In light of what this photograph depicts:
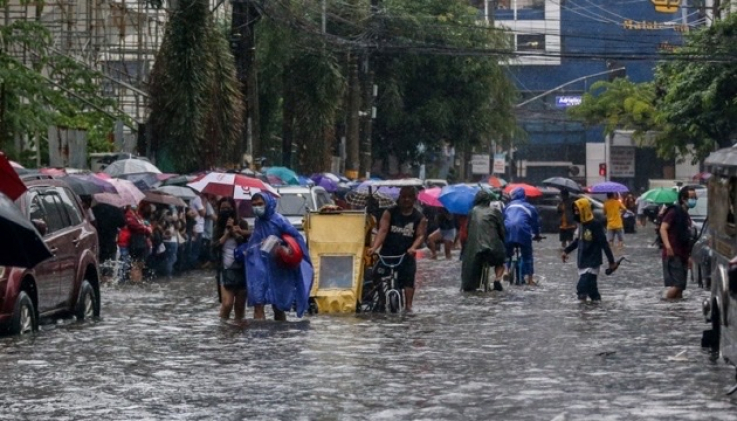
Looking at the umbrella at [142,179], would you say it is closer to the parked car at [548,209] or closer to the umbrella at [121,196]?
the umbrella at [121,196]

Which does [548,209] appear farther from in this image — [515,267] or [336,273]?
[336,273]

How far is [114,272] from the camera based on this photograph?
29500 millimetres

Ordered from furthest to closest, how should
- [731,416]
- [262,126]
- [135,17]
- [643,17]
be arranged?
[643,17] < [262,126] < [135,17] < [731,416]

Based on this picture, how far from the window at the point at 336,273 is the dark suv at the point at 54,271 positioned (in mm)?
2951

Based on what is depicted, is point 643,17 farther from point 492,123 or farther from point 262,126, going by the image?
point 262,126

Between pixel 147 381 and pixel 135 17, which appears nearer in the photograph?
pixel 147 381

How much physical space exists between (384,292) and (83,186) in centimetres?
702

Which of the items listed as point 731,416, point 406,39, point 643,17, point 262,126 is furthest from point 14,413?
point 643,17

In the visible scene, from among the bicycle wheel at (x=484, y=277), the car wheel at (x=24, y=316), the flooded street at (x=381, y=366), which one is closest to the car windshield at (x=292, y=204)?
the bicycle wheel at (x=484, y=277)

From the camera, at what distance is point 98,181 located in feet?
87.7

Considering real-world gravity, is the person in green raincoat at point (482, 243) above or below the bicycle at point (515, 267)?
above

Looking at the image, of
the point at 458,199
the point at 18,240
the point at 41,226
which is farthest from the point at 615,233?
the point at 18,240

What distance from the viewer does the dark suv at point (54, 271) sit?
1650cm

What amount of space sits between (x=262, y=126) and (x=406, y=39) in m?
6.77
